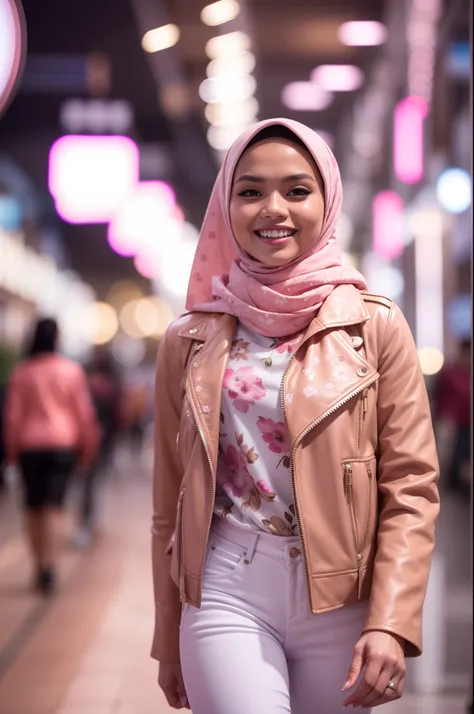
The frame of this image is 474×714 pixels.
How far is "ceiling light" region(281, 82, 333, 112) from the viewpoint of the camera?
10.8 meters

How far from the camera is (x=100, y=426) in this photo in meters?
8.66

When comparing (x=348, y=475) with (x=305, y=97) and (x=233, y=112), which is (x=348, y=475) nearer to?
(x=233, y=112)

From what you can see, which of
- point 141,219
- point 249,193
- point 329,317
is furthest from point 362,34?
point 329,317

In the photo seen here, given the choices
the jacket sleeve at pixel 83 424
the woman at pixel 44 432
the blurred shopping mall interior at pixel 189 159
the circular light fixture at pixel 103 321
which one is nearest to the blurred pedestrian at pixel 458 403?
the blurred shopping mall interior at pixel 189 159

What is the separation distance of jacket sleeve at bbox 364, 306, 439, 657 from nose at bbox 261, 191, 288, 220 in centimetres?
30

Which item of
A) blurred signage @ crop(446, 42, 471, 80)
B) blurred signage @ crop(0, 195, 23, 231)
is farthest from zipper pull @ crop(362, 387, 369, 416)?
blurred signage @ crop(0, 195, 23, 231)

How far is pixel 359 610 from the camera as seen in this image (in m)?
1.84

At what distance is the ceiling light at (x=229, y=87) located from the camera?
31.5 feet

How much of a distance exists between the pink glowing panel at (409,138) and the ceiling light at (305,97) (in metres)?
1.21

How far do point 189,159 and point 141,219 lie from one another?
5.09m

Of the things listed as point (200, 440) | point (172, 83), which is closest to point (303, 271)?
point (200, 440)

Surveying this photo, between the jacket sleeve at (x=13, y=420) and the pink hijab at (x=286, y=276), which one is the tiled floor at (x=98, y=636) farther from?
the pink hijab at (x=286, y=276)

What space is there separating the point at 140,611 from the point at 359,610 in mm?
3658

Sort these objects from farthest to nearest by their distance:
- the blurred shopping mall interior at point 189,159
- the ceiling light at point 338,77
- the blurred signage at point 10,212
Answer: the blurred signage at point 10,212 < the ceiling light at point 338,77 < the blurred shopping mall interior at point 189,159
